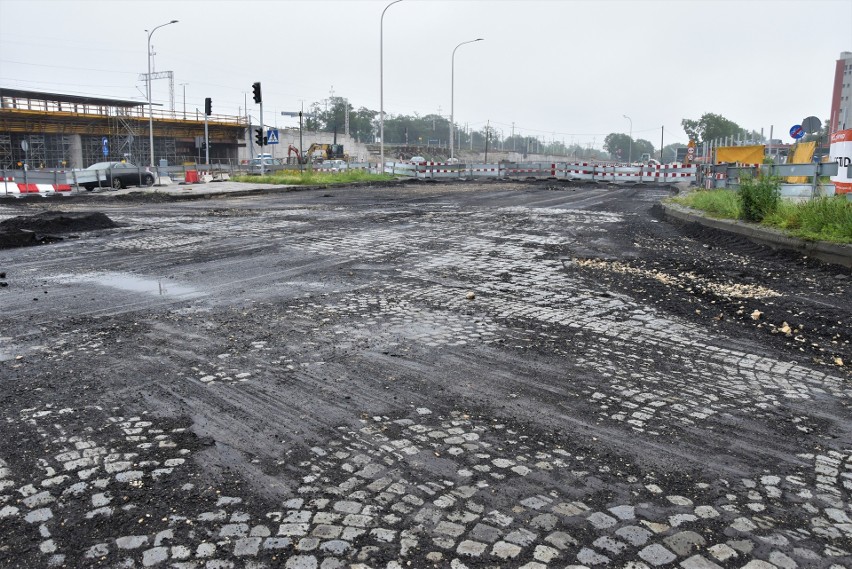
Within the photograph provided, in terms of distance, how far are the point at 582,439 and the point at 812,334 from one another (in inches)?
140

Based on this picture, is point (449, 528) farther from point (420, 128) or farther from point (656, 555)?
point (420, 128)

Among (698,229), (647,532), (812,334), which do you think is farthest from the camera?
(698,229)

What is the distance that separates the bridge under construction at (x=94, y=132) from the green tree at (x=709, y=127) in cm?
9099

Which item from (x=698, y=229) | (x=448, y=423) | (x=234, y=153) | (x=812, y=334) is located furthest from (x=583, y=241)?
(x=234, y=153)

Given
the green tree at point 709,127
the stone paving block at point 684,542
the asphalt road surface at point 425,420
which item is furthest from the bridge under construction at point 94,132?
the green tree at point 709,127

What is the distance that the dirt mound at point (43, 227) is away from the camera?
12320 mm

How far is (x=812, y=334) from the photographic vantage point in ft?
20.9

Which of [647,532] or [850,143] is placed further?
[850,143]

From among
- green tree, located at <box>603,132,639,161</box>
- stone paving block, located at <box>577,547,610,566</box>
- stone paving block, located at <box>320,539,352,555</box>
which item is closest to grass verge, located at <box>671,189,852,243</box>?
stone paving block, located at <box>577,547,610,566</box>

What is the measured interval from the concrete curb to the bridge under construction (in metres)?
48.5

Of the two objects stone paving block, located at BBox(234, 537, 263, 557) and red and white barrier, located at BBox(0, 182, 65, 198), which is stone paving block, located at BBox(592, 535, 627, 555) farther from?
red and white barrier, located at BBox(0, 182, 65, 198)

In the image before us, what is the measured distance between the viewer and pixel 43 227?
13.8m

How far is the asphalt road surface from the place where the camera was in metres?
3.01

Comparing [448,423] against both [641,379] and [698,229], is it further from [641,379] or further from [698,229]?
[698,229]
